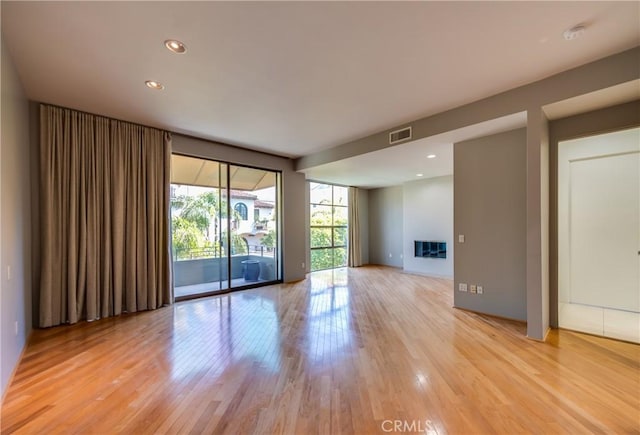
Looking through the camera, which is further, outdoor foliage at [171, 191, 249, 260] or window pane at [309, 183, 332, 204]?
window pane at [309, 183, 332, 204]

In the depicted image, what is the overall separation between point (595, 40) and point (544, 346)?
3006 millimetres

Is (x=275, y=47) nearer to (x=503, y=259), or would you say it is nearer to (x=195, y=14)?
(x=195, y=14)

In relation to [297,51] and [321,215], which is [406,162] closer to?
[321,215]

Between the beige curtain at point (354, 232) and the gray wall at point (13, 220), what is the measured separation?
727cm

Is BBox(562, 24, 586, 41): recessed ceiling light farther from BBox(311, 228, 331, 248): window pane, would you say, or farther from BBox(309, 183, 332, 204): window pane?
BBox(311, 228, 331, 248): window pane

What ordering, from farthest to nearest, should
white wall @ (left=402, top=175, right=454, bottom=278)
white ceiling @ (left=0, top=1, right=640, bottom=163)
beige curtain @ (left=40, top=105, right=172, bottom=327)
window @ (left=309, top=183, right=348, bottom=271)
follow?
window @ (left=309, top=183, right=348, bottom=271) < white wall @ (left=402, top=175, right=454, bottom=278) < beige curtain @ (left=40, top=105, right=172, bottom=327) < white ceiling @ (left=0, top=1, right=640, bottom=163)

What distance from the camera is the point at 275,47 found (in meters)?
2.46

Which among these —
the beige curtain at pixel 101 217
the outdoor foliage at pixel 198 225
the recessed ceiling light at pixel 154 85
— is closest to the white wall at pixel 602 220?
the recessed ceiling light at pixel 154 85

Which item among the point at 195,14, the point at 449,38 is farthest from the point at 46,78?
the point at 449,38

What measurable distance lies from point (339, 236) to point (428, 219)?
9.21ft

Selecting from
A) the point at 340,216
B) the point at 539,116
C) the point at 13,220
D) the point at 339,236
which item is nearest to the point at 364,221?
the point at 340,216

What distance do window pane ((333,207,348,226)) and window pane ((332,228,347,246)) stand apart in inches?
8.9

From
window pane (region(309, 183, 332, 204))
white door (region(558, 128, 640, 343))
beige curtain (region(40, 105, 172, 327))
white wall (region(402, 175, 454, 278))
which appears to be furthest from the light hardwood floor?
window pane (region(309, 183, 332, 204))

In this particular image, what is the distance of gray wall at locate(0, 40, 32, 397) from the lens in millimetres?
2299
